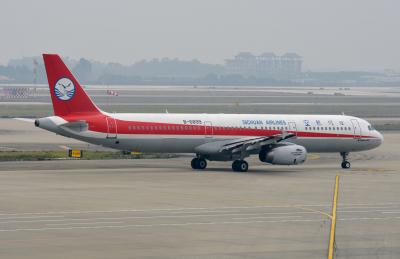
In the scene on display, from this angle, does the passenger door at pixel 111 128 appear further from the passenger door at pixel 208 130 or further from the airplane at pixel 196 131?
the passenger door at pixel 208 130

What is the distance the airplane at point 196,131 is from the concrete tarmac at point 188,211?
1.46 m

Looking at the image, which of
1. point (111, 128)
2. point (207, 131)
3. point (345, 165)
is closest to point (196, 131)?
point (207, 131)

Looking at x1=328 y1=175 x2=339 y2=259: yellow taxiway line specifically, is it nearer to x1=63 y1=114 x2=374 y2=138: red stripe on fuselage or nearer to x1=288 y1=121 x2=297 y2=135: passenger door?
x1=63 y1=114 x2=374 y2=138: red stripe on fuselage

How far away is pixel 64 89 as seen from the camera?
55031mm

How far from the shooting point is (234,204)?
4031 centimetres

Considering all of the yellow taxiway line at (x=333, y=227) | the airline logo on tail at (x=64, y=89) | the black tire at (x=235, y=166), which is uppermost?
the airline logo on tail at (x=64, y=89)

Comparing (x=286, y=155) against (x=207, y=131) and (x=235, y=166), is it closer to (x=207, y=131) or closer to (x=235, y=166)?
(x=235, y=166)

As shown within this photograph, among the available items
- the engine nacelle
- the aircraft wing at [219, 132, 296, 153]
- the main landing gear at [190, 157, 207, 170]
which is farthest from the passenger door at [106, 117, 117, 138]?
the engine nacelle

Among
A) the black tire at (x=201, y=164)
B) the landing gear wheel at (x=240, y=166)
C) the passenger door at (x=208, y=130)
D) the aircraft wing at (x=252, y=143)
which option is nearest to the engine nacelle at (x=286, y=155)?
the aircraft wing at (x=252, y=143)

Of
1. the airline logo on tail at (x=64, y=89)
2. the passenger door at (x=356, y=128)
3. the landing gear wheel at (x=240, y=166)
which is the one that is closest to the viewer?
the airline logo on tail at (x=64, y=89)

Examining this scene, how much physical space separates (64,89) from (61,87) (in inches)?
8.5

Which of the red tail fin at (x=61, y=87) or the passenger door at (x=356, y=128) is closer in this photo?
the red tail fin at (x=61, y=87)

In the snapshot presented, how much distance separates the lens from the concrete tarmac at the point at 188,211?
1137 inches

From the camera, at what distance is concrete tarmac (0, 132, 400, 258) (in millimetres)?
28891
